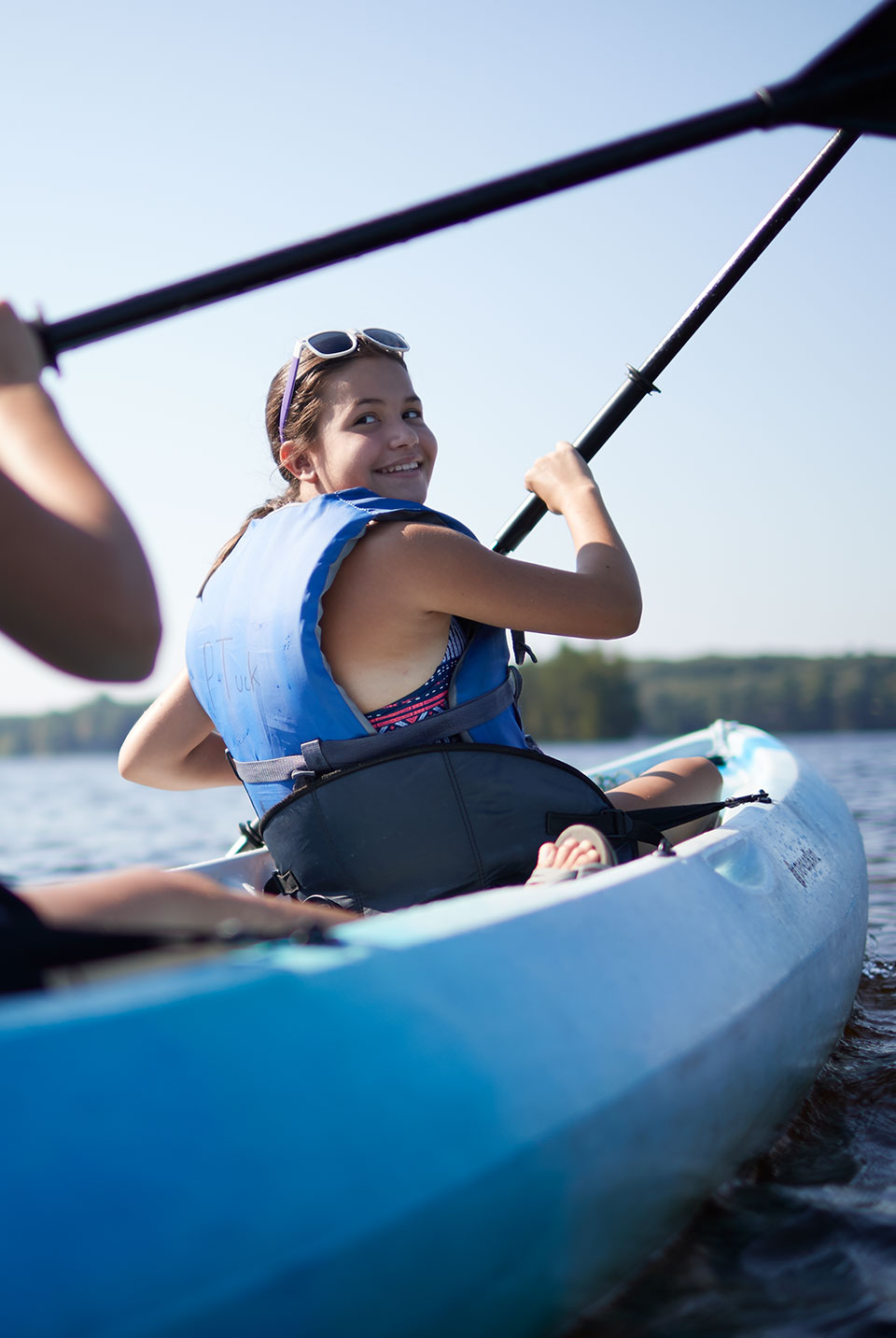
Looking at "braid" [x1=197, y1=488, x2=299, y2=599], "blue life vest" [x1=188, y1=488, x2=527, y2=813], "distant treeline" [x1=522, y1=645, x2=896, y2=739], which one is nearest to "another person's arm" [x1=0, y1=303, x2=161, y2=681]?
"blue life vest" [x1=188, y1=488, x2=527, y2=813]

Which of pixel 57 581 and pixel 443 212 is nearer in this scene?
pixel 57 581

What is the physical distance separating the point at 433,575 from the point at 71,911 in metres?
0.96

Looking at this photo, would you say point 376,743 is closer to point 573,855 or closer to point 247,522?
point 573,855

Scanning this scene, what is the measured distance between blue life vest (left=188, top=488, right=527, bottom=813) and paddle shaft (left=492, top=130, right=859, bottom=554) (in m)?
1.06

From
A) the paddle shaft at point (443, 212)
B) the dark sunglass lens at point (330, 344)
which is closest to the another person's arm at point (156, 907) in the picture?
the paddle shaft at point (443, 212)

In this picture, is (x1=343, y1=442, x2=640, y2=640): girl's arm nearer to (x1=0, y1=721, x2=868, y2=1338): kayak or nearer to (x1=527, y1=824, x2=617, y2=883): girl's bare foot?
(x1=527, y1=824, x2=617, y2=883): girl's bare foot

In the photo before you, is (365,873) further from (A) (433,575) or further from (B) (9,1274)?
A: (B) (9,1274)

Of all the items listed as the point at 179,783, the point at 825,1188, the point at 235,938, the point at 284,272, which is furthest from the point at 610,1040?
the point at 179,783

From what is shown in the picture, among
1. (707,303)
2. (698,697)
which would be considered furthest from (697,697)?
(707,303)

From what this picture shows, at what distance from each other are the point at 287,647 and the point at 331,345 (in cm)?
77

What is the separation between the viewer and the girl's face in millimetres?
2299

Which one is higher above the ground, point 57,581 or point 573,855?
point 57,581

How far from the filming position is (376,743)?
1940 mm

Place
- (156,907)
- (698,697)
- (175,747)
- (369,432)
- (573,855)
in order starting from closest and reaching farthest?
(156,907) < (573,855) < (369,432) < (175,747) < (698,697)
